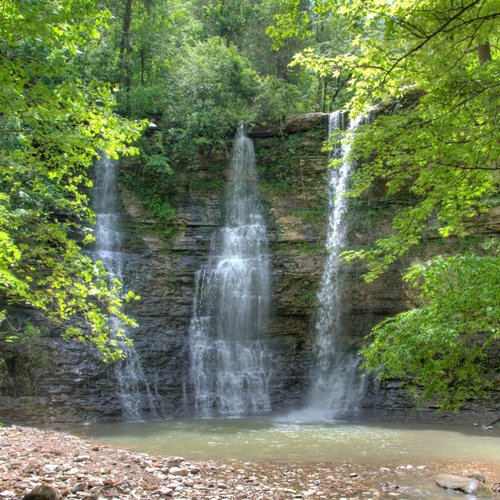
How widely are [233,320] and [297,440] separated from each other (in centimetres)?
633

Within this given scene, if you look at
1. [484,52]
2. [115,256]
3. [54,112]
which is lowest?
[54,112]

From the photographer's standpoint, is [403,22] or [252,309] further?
[252,309]

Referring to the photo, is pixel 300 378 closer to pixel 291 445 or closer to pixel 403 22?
pixel 291 445

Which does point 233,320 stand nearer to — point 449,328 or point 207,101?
point 207,101

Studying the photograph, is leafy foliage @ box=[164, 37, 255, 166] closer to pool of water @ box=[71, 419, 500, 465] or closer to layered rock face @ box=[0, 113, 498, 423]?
layered rock face @ box=[0, 113, 498, 423]

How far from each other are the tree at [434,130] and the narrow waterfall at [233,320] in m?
9.80

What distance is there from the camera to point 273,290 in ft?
52.9

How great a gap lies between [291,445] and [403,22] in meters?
7.96

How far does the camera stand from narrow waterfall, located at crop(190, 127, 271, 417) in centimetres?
1449

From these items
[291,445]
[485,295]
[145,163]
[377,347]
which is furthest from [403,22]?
[145,163]

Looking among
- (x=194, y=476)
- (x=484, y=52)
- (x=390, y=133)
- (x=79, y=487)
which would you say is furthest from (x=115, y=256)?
(x=484, y=52)

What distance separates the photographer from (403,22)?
4.04 m

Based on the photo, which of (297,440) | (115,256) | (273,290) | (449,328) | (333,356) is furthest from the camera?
(115,256)

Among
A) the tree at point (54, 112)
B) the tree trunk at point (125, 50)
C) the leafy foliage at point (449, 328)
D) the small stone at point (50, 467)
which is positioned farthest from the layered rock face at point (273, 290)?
the leafy foliage at point (449, 328)
